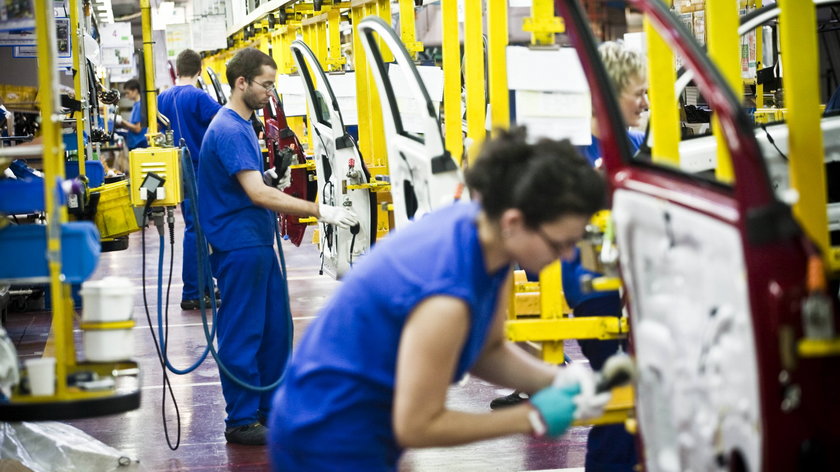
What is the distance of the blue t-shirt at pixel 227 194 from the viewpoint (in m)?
5.58

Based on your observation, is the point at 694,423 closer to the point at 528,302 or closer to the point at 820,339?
the point at 820,339

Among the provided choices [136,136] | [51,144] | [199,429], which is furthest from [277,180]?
[136,136]

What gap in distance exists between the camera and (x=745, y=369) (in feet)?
6.85

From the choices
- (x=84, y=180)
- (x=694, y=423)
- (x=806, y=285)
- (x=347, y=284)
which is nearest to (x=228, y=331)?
(x=84, y=180)

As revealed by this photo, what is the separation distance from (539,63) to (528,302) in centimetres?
98

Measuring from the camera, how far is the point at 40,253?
10.5ft

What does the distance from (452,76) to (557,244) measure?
287cm

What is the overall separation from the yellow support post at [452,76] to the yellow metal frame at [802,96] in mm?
2569

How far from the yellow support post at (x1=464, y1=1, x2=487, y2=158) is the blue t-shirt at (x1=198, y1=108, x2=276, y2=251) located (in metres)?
1.31

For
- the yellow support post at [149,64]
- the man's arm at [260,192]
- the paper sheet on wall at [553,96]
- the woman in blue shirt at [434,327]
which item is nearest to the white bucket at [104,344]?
the woman in blue shirt at [434,327]

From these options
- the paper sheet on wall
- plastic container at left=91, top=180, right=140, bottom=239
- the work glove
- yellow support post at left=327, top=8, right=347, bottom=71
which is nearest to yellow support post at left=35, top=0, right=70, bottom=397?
the paper sheet on wall

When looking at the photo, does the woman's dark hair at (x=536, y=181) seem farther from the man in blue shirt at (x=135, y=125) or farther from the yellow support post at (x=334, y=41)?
the man in blue shirt at (x=135, y=125)

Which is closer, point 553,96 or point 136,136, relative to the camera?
point 553,96

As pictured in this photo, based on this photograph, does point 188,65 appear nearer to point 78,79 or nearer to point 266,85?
point 78,79
